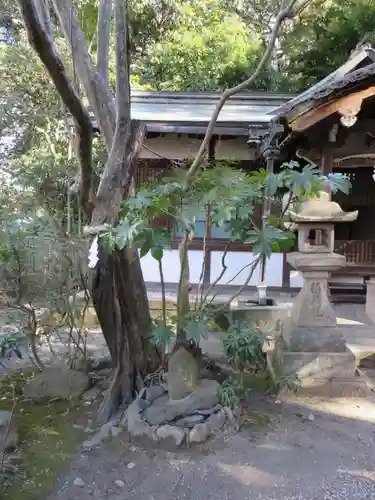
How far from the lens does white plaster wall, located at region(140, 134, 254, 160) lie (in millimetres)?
8492

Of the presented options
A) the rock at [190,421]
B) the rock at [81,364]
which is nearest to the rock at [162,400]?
the rock at [190,421]

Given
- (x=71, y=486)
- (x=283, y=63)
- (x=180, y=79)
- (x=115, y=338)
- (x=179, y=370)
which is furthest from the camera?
(x=283, y=63)

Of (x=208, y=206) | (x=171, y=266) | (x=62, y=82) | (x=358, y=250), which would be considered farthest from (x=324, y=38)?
(x=62, y=82)

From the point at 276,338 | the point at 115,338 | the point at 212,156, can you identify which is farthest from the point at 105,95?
the point at 212,156

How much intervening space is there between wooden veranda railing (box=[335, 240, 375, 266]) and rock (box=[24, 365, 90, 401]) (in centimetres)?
A: 515

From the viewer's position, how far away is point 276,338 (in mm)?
4957

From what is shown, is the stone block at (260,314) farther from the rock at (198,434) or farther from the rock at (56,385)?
the rock at (198,434)

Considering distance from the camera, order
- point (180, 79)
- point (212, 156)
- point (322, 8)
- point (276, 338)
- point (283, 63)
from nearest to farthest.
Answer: point (276, 338), point (212, 156), point (180, 79), point (322, 8), point (283, 63)

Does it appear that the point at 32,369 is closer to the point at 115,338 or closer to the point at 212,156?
the point at 115,338

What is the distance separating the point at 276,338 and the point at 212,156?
4.33 m

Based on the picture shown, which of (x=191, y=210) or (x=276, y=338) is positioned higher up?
(x=191, y=210)

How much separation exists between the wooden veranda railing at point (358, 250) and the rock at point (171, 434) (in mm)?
5274

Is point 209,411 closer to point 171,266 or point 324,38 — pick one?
point 171,266

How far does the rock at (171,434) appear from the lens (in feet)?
11.4
